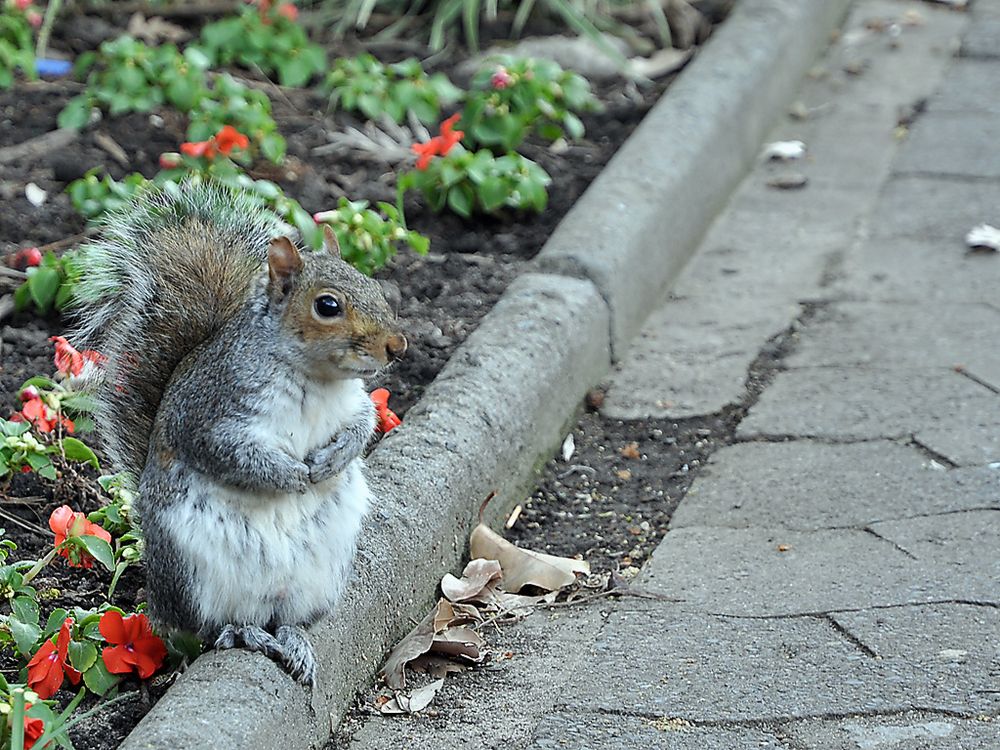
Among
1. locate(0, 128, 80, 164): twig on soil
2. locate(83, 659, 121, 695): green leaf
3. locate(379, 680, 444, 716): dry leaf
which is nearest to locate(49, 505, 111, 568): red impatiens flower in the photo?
locate(83, 659, 121, 695): green leaf

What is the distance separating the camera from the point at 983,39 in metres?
5.98

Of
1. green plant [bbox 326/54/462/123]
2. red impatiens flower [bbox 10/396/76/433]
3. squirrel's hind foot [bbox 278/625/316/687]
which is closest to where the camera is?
squirrel's hind foot [bbox 278/625/316/687]

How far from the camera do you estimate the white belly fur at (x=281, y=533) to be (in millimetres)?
2254

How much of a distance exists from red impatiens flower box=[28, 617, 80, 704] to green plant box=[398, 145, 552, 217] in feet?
6.51

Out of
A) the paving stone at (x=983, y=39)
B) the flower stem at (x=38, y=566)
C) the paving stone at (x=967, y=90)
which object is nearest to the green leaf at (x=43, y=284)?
the flower stem at (x=38, y=566)

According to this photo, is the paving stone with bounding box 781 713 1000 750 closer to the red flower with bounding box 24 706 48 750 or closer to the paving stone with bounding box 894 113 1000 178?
the red flower with bounding box 24 706 48 750

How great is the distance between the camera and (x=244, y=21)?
5023mm

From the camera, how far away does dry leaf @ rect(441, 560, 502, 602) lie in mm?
2857

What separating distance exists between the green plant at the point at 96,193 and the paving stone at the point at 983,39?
3520 mm

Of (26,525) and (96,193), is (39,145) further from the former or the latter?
(26,525)

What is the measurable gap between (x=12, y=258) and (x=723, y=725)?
224 centimetres

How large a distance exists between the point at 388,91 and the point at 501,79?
1.32 ft

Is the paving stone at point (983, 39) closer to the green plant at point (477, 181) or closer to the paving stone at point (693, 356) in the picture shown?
the paving stone at point (693, 356)

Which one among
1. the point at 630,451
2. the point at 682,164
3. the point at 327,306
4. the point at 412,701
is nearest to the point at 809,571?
the point at 630,451
